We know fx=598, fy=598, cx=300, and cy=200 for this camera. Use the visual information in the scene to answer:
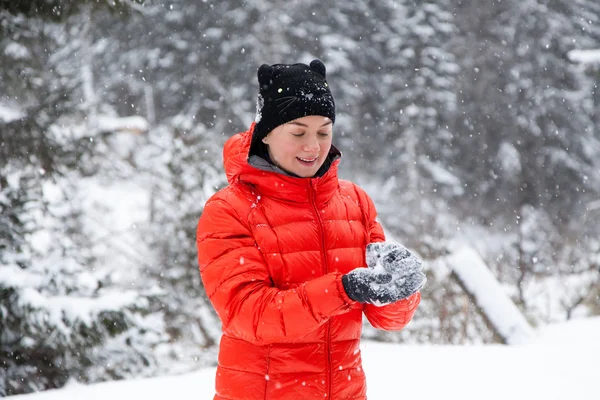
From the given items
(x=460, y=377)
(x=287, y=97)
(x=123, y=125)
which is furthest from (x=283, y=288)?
(x=123, y=125)

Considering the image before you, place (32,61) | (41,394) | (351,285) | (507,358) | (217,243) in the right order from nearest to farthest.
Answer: (351,285)
(217,243)
(41,394)
(507,358)
(32,61)

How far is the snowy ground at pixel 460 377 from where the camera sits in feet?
12.8

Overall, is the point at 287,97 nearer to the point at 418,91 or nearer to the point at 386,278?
the point at 386,278

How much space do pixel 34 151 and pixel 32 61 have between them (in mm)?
989

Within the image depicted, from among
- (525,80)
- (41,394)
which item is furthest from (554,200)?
(41,394)

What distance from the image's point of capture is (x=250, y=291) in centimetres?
178

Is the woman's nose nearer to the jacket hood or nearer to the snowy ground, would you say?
the jacket hood

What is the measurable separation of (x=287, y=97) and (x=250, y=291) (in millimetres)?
662

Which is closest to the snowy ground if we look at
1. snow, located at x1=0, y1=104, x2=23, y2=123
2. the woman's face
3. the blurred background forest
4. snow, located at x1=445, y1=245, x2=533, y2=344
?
snow, located at x1=445, y1=245, x2=533, y2=344

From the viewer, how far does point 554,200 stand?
24734 millimetres

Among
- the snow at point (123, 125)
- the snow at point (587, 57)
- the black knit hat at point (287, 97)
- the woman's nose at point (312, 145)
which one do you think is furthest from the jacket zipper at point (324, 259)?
the snow at point (123, 125)

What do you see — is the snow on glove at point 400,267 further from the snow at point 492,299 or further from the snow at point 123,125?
the snow at point 123,125

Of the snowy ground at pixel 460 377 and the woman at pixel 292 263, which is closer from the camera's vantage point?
the woman at pixel 292 263

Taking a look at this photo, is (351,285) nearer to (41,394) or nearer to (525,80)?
(41,394)
